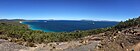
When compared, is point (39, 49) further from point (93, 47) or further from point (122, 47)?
point (122, 47)

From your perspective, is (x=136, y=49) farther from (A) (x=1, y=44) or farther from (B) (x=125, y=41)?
(A) (x=1, y=44)

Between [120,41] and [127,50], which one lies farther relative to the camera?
[120,41]

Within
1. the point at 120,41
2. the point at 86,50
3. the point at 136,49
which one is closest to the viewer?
the point at 86,50

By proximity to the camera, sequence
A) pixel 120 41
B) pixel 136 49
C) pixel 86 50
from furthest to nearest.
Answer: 1. pixel 120 41
2. pixel 136 49
3. pixel 86 50

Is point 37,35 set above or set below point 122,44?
below

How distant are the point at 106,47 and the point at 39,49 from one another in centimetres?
730

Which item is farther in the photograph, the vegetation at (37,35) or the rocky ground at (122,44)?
the vegetation at (37,35)

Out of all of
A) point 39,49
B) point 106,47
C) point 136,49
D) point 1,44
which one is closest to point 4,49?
point 1,44

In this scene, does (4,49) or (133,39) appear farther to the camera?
(133,39)

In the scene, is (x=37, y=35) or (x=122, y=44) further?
(x=37, y=35)

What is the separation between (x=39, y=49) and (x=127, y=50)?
950 cm

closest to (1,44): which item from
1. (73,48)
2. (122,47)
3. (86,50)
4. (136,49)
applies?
(73,48)

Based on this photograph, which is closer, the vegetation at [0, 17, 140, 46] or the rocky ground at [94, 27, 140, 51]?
the rocky ground at [94, 27, 140, 51]

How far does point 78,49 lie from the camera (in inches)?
824
